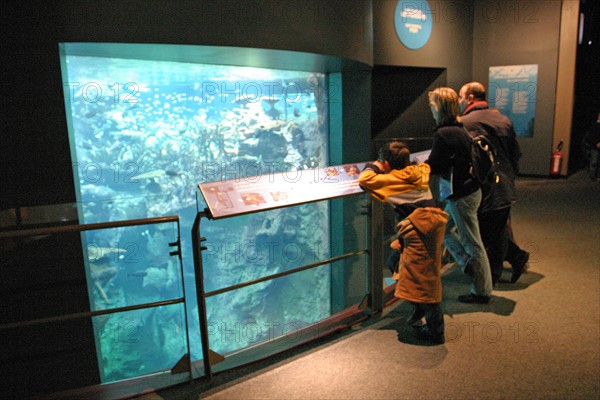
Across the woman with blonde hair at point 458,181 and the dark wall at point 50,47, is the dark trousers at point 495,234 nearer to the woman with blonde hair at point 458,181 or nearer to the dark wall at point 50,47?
the woman with blonde hair at point 458,181

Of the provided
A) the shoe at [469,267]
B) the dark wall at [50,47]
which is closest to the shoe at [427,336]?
the shoe at [469,267]

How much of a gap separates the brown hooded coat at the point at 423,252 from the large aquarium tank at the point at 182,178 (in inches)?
35.5

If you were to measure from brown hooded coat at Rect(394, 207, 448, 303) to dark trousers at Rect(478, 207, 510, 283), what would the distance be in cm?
93

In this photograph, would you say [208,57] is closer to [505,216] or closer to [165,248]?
[165,248]

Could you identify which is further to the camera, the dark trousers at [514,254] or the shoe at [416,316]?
the dark trousers at [514,254]

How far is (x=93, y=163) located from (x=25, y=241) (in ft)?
5.96

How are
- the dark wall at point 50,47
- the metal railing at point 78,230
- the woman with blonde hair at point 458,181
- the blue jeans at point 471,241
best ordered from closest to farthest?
1. the metal railing at point 78,230
2. the dark wall at point 50,47
3. the woman with blonde hair at point 458,181
4. the blue jeans at point 471,241

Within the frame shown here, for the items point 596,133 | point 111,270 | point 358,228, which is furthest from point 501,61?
point 111,270

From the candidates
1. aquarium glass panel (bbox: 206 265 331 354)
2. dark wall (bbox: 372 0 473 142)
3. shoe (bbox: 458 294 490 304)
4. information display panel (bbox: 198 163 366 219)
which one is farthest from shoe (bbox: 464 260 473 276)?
dark wall (bbox: 372 0 473 142)

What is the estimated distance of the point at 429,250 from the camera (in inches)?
104

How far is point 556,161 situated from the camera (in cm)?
834

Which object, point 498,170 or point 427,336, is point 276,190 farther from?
point 498,170

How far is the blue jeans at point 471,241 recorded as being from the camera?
3064mm

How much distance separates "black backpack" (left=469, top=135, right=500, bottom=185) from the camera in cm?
298
